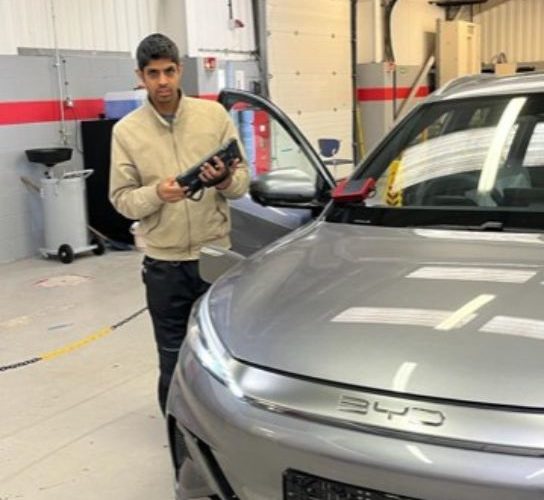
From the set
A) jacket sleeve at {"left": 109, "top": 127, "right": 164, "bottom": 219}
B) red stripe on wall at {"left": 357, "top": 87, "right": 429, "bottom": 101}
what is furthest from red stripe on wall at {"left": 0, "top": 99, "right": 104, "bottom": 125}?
red stripe on wall at {"left": 357, "top": 87, "right": 429, "bottom": 101}

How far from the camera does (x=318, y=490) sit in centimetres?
155

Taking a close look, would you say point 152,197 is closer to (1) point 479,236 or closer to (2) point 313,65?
(1) point 479,236

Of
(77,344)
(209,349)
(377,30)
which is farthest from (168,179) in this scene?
(377,30)

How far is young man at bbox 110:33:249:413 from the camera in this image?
2.73m

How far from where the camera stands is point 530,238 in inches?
84.4

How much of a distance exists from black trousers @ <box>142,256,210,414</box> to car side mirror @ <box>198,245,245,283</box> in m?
0.16

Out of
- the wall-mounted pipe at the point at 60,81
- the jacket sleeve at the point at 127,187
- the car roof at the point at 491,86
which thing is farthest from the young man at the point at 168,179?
the wall-mounted pipe at the point at 60,81

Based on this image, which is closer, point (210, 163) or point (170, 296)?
point (210, 163)

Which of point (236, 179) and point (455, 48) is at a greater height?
point (455, 48)

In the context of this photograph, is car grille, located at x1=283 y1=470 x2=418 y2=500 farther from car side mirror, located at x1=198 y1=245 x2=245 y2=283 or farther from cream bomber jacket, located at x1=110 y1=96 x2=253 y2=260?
cream bomber jacket, located at x1=110 y1=96 x2=253 y2=260

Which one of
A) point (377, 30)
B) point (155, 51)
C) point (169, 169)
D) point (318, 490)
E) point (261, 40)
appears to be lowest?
point (318, 490)

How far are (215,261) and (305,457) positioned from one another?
1.20m

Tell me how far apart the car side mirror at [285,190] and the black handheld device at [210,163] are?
0.30 meters

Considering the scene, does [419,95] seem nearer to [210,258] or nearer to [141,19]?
[141,19]
